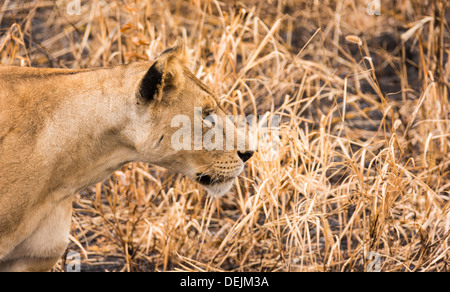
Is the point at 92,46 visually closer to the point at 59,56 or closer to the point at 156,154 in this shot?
the point at 59,56

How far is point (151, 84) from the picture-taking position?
2.81 metres

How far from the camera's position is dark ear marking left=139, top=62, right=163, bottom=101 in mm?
2750

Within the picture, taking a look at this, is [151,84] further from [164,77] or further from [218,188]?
[218,188]

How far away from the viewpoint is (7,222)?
284cm

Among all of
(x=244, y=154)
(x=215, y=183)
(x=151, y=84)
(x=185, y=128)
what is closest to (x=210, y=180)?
(x=215, y=183)

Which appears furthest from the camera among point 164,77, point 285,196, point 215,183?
point 285,196

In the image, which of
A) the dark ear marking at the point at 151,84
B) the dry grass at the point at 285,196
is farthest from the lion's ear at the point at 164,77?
the dry grass at the point at 285,196

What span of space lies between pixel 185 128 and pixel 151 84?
278 mm

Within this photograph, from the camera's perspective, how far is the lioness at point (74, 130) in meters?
2.84

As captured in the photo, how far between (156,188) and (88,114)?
1669mm

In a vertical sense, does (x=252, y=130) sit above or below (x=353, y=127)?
above
